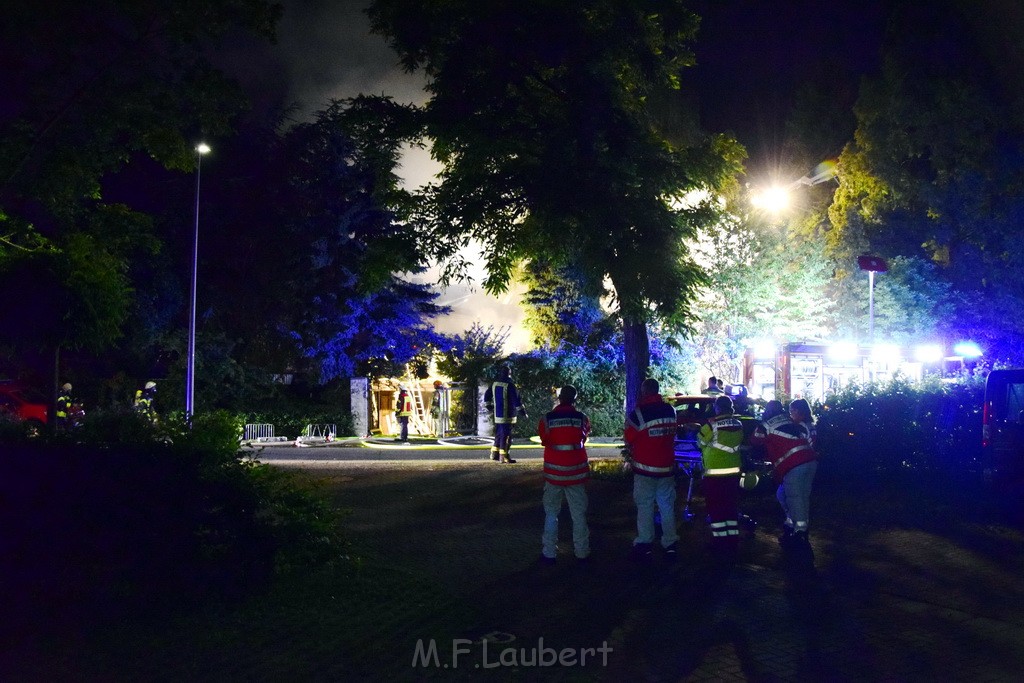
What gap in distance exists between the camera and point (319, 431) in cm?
2978

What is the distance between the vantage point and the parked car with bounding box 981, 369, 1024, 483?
11977 millimetres

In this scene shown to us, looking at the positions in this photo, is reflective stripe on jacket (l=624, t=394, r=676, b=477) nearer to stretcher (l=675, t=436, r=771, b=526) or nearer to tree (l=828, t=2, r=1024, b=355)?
stretcher (l=675, t=436, r=771, b=526)

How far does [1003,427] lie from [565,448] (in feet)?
21.8

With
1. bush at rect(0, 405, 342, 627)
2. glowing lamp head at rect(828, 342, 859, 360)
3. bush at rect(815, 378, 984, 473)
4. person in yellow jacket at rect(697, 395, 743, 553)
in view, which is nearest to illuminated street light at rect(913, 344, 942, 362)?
glowing lamp head at rect(828, 342, 859, 360)

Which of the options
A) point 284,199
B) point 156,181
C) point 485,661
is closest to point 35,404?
point 156,181

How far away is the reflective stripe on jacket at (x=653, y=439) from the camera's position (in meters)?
9.24

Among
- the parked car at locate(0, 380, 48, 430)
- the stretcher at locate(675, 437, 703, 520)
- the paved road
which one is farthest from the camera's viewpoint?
the parked car at locate(0, 380, 48, 430)

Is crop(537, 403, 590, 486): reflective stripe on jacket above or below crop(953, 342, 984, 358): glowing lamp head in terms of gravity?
below

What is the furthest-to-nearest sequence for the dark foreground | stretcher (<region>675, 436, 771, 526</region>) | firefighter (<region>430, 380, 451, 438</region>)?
firefighter (<region>430, 380, 451, 438</region>), stretcher (<region>675, 436, 771, 526</region>), the dark foreground

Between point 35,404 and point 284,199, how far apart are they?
15.1 meters

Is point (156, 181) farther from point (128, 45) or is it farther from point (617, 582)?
point (617, 582)

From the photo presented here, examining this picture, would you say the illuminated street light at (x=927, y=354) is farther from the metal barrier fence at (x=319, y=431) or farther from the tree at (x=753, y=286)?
the metal barrier fence at (x=319, y=431)

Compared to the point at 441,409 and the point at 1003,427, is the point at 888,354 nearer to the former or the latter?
the point at 441,409

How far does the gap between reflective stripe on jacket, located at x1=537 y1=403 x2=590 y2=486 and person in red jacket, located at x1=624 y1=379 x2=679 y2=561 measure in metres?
0.54
